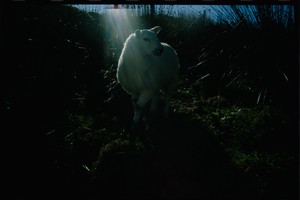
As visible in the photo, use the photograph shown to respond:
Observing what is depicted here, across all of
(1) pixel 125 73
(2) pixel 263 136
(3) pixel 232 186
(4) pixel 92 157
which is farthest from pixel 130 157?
(2) pixel 263 136

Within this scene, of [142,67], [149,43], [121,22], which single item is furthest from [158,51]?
[121,22]

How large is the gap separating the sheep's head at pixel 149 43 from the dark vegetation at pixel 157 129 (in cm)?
68

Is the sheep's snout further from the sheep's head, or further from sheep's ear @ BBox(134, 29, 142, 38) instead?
sheep's ear @ BBox(134, 29, 142, 38)

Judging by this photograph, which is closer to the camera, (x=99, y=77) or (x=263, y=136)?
(x=263, y=136)

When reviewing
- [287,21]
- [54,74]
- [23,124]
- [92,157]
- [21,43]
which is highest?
[287,21]

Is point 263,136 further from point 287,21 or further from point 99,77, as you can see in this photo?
point 99,77

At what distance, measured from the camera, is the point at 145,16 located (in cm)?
794

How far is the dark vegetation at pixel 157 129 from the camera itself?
12.1ft

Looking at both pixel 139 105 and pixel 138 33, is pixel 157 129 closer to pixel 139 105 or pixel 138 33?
pixel 139 105

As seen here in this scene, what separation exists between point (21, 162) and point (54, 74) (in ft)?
5.33

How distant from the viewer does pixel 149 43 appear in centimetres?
462

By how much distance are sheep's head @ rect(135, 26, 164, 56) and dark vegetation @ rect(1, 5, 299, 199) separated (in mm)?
681

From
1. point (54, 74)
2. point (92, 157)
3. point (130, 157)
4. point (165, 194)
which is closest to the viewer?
point (165, 194)

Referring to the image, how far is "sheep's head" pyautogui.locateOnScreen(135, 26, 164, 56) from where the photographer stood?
14.9ft
